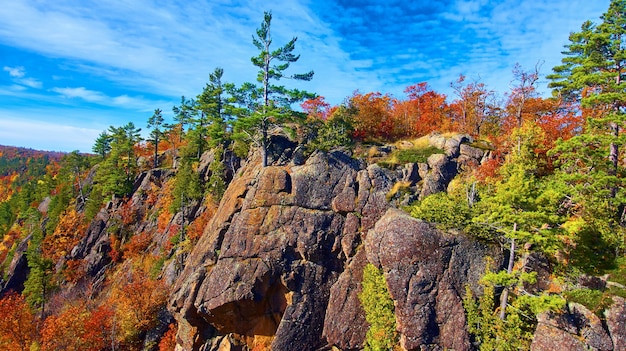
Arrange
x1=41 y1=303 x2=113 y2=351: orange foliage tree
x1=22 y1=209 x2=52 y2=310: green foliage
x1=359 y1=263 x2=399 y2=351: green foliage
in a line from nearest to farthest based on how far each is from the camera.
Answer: x1=359 y1=263 x2=399 y2=351: green foliage → x1=41 y1=303 x2=113 y2=351: orange foliage tree → x1=22 y1=209 x2=52 y2=310: green foliage

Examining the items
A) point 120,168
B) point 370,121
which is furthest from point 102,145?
point 370,121

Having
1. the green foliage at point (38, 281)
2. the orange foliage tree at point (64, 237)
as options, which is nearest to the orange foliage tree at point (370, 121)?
the green foliage at point (38, 281)

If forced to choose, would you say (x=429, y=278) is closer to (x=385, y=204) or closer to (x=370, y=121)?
(x=385, y=204)

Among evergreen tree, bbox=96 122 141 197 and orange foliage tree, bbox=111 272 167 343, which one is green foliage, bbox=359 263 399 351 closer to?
orange foliage tree, bbox=111 272 167 343

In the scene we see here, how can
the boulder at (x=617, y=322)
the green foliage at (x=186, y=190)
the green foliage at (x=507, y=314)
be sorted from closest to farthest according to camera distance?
the boulder at (x=617, y=322), the green foliage at (x=507, y=314), the green foliage at (x=186, y=190)

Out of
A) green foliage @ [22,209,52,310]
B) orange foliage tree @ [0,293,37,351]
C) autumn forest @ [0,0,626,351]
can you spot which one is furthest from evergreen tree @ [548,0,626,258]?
green foliage @ [22,209,52,310]

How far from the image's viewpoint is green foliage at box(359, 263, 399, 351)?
18.7 metres

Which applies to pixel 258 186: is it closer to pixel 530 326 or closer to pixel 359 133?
pixel 359 133

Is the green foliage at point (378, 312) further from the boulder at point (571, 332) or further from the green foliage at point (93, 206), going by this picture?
the green foliage at point (93, 206)

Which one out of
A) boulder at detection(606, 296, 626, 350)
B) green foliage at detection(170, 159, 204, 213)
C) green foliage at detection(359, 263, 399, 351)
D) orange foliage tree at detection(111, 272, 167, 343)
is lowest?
orange foliage tree at detection(111, 272, 167, 343)

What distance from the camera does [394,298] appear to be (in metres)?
18.7

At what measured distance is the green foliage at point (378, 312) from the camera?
61.4ft

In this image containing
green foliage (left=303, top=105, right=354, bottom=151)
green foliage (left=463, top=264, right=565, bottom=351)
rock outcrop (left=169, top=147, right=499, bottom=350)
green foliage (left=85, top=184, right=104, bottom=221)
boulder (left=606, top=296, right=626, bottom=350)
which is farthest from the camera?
green foliage (left=85, top=184, right=104, bottom=221)

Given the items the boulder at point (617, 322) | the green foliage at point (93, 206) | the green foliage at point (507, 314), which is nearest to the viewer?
the boulder at point (617, 322)
